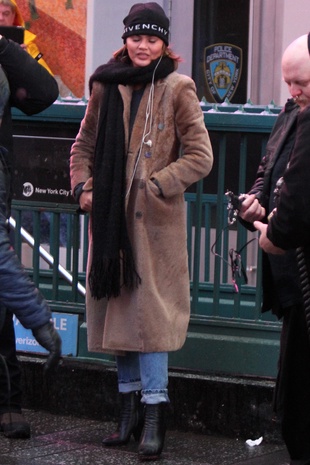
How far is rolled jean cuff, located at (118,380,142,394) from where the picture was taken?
607 cm

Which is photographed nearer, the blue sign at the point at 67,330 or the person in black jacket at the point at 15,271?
the person in black jacket at the point at 15,271

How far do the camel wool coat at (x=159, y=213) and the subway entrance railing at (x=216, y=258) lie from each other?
0.43 metres

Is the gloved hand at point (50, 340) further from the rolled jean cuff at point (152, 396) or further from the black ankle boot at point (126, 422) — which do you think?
the black ankle boot at point (126, 422)

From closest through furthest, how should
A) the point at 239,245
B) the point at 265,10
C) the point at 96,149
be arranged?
the point at 96,149
the point at 239,245
the point at 265,10

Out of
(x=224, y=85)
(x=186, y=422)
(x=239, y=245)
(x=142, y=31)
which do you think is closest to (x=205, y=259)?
(x=239, y=245)

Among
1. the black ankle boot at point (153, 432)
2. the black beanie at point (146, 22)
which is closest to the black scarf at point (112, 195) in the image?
the black beanie at point (146, 22)

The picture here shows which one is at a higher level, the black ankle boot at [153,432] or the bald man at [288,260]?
the bald man at [288,260]

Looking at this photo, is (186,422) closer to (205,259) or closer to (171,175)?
(205,259)

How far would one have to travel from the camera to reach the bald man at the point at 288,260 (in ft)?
15.6

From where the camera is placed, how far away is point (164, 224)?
595 centimetres

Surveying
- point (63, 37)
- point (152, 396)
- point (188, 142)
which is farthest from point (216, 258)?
point (63, 37)

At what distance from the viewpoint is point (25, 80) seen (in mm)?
5879

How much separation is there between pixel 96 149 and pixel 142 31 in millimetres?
589

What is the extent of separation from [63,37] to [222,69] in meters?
1.25
